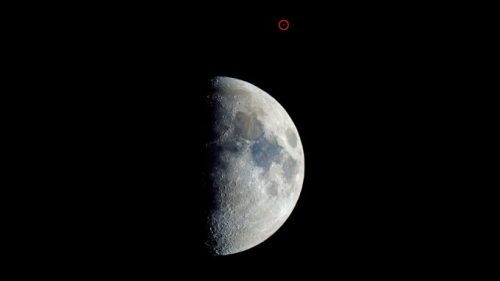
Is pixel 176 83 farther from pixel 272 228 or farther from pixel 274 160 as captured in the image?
pixel 272 228

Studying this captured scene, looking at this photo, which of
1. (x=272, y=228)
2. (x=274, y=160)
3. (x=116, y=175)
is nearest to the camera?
(x=116, y=175)

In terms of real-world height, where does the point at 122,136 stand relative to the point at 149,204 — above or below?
above

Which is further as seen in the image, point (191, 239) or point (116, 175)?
point (191, 239)

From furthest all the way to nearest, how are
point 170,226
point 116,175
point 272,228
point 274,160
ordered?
1. point 272,228
2. point 274,160
3. point 170,226
4. point 116,175

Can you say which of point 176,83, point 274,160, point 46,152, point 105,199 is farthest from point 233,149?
point 46,152

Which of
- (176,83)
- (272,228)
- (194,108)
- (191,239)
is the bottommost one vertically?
(191,239)

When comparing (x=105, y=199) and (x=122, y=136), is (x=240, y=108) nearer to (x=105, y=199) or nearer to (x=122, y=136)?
(x=122, y=136)
